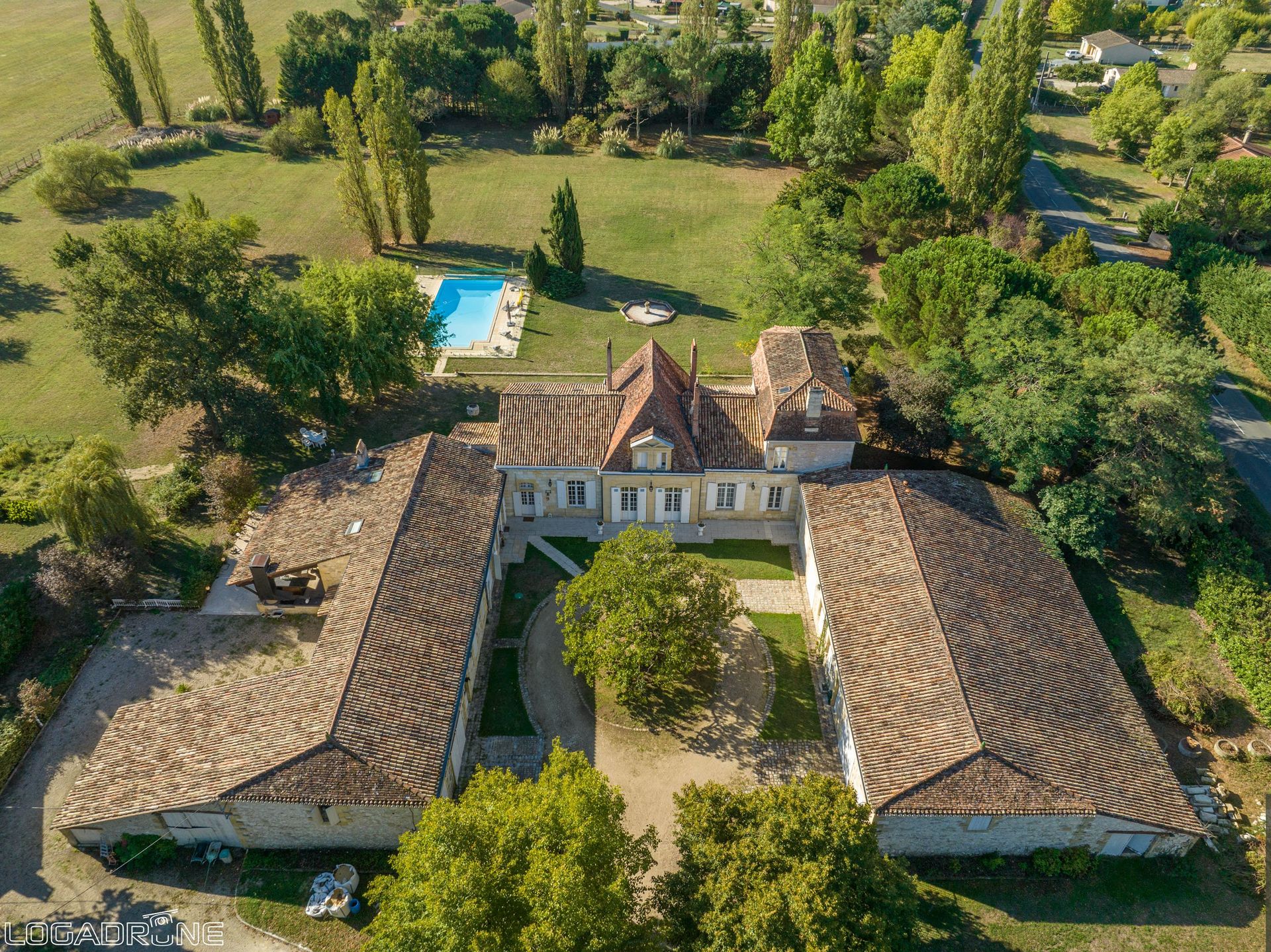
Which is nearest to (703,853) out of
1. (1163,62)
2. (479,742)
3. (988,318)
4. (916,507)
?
(479,742)

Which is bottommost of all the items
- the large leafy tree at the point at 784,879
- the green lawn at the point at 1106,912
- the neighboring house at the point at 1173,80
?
the green lawn at the point at 1106,912

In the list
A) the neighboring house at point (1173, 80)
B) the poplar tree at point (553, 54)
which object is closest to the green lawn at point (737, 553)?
the poplar tree at point (553, 54)

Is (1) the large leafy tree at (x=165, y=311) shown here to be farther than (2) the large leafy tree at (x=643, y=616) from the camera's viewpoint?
Result: Yes

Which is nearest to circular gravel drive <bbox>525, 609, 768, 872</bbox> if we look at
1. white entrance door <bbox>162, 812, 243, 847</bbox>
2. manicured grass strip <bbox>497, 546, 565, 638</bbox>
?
manicured grass strip <bbox>497, 546, 565, 638</bbox>

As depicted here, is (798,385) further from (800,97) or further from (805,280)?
(800,97)

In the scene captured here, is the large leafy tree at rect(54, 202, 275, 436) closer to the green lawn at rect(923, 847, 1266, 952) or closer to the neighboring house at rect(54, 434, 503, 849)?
the neighboring house at rect(54, 434, 503, 849)

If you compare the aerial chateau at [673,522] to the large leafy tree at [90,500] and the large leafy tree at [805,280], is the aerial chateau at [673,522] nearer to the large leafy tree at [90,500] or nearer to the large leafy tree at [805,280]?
the large leafy tree at [805,280]
